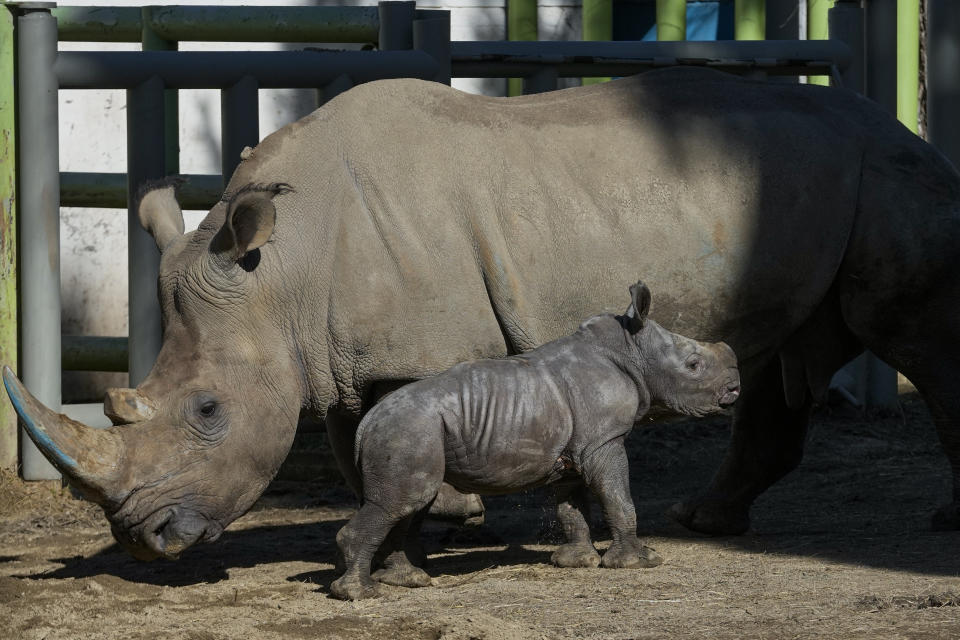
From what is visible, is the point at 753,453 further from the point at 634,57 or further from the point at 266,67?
the point at 266,67

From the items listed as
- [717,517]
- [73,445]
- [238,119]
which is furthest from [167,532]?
[238,119]

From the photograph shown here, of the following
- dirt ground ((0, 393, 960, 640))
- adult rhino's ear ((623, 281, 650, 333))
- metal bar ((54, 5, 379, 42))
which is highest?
metal bar ((54, 5, 379, 42))

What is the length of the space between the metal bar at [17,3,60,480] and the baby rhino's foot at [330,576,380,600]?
287cm

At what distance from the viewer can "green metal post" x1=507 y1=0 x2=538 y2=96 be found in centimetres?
1124

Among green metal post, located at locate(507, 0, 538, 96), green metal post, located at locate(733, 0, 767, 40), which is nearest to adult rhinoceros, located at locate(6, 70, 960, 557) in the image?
green metal post, located at locate(507, 0, 538, 96)

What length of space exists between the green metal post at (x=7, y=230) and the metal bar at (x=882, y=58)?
486cm

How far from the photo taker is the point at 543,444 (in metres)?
5.22

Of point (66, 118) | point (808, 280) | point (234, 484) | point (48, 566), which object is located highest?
point (66, 118)

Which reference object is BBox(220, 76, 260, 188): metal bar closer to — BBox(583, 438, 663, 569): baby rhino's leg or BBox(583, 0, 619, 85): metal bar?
BBox(583, 438, 663, 569): baby rhino's leg

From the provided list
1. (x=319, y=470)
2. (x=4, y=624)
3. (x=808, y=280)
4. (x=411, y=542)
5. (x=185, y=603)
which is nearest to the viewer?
(x=4, y=624)

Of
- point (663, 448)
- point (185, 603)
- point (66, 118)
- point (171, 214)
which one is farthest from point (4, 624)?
point (66, 118)

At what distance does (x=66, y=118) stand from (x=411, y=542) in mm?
6170

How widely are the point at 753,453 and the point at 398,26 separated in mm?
2602

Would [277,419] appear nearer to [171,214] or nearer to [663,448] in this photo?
[171,214]
